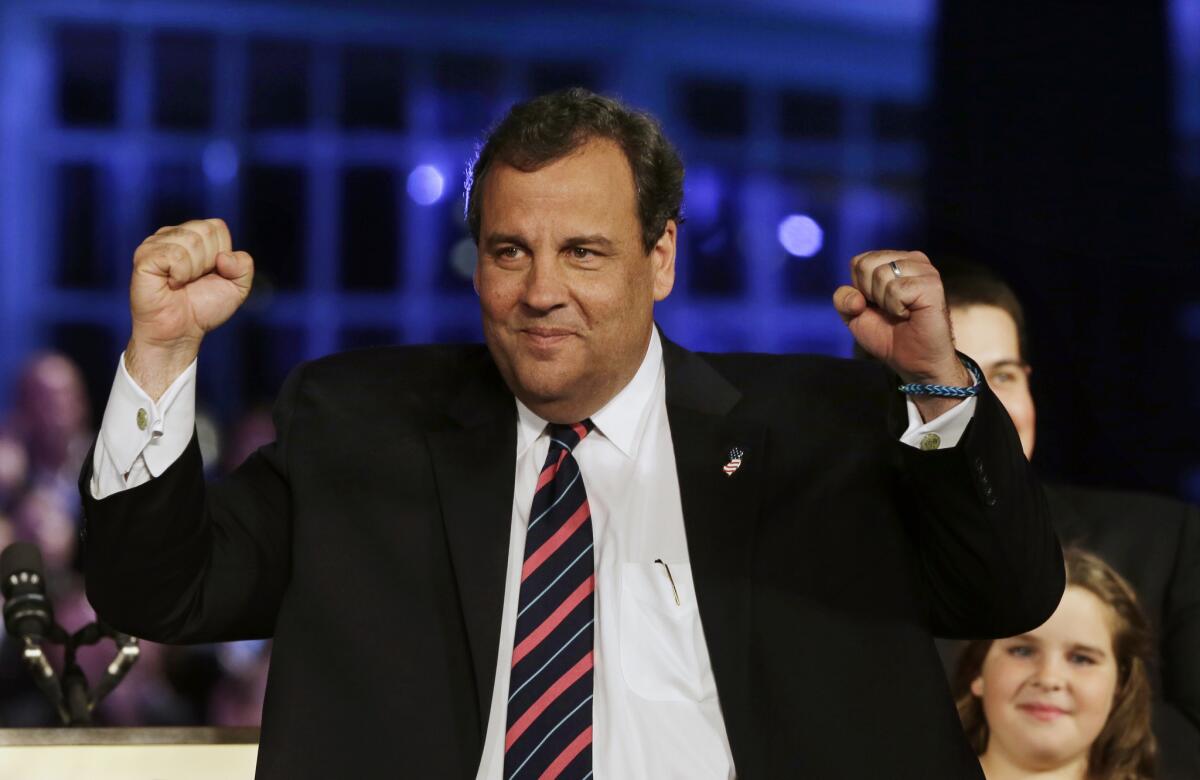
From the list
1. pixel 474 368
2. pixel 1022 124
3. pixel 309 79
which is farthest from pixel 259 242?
pixel 474 368

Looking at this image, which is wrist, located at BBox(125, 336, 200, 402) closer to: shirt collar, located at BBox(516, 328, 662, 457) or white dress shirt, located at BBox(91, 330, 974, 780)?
white dress shirt, located at BBox(91, 330, 974, 780)

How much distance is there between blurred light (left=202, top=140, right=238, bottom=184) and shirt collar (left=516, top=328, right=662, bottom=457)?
3.35m

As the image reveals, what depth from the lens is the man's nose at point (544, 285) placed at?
1528 millimetres

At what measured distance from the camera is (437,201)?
16.1ft

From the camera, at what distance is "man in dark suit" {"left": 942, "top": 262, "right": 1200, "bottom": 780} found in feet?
7.22

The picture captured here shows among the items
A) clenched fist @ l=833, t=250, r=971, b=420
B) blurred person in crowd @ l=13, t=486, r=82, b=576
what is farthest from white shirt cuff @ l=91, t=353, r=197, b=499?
blurred person in crowd @ l=13, t=486, r=82, b=576

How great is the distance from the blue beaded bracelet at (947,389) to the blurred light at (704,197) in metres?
3.38

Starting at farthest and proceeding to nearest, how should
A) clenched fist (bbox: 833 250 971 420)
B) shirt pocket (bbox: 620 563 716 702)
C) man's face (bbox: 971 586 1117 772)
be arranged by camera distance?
man's face (bbox: 971 586 1117 772) < shirt pocket (bbox: 620 563 716 702) < clenched fist (bbox: 833 250 971 420)

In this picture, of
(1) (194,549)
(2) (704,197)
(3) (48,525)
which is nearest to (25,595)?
(1) (194,549)

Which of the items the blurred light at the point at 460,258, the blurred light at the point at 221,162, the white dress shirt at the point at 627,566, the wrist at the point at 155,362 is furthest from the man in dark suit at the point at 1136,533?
the blurred light at the point at 221,162

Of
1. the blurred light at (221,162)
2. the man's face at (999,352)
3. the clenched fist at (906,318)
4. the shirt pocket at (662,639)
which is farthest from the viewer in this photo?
the blurred light at (221,162)

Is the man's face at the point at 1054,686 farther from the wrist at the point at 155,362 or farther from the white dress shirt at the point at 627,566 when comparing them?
the wrist at the point at 155,362

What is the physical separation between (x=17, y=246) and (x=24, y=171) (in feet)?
0.77

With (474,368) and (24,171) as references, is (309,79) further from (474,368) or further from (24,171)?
(474,368)
